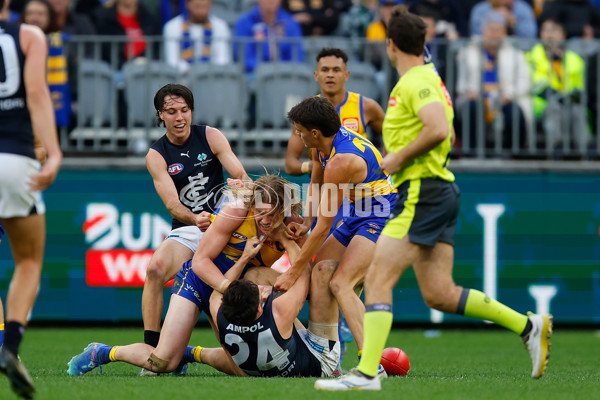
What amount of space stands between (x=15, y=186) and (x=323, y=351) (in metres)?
2.87

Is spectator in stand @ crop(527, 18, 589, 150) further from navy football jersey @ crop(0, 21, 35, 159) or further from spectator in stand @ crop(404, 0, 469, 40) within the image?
navy football jersey @ crop(0, 21, 35, 159)

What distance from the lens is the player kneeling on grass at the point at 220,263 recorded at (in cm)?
744

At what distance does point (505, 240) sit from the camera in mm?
12617

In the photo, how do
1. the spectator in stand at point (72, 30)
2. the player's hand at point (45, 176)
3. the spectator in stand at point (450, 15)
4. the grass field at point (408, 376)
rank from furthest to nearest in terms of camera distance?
1. the spectator in stand at point (450, 15)
2. the spectator in stand at point (72, 30)
3. the grass field at point (408, 376)
4. the player's hand at point (45, 176)

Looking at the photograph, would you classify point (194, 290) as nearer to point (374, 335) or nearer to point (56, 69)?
point (374, 335)

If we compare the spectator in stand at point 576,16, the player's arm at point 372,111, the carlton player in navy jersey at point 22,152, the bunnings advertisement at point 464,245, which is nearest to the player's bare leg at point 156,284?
the carlton player in navy jersey at point 22,152

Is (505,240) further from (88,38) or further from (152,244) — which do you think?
(88,38)

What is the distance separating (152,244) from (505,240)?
467cm

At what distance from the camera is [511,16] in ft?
47.8

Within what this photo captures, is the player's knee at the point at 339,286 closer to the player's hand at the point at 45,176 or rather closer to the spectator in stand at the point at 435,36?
the player's hand at the point at 45,176

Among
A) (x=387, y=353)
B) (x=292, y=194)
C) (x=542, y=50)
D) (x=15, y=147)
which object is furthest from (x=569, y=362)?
(x=15, y=147)

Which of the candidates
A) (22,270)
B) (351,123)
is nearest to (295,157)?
(351,123)

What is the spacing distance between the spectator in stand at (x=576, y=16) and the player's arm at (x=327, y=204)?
319 inches

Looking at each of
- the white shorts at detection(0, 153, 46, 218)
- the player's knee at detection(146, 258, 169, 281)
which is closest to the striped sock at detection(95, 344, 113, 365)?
the player's knee at detection(146, 258, 169, 281)
